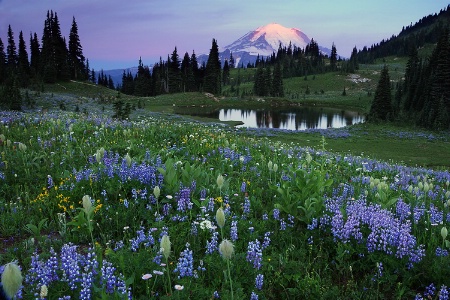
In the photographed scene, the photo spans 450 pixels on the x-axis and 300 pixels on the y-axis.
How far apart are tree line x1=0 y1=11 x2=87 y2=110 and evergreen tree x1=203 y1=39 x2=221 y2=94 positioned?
124 feet

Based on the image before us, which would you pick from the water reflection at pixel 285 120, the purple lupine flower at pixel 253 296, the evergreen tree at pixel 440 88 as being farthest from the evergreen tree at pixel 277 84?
the purple lupine flower at pixel 253 296

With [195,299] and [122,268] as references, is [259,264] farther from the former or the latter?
[122,268]

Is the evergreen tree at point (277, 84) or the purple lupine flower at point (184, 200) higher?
the evergreen tree at point (277, 84)

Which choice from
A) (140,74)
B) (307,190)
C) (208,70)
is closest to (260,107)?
(208,70)

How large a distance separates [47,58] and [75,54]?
1183cm

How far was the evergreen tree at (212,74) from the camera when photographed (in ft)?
361

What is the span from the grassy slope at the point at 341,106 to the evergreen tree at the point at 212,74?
11292mm

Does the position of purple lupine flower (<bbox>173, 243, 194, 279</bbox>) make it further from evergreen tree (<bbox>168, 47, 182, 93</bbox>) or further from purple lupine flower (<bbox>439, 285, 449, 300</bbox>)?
evergreen tree (<bbox>168, 47, 182, 93</bbox>)

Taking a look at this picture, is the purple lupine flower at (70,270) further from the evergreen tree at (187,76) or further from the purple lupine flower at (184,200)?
the evergreen tree at (187,76)

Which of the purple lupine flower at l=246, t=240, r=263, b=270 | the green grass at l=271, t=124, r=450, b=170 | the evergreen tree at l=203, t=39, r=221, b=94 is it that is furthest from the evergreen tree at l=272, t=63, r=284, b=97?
the purple lupine flower at l=246, t=240, r=263, b=270

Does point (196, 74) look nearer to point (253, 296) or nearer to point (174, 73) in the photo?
point (174, 73)

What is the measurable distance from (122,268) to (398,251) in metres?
3.03

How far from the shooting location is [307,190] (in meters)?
5.28

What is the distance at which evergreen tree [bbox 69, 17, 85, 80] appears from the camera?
313ft
